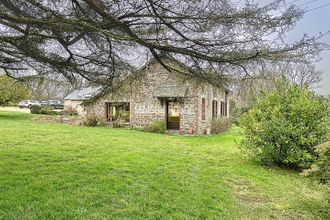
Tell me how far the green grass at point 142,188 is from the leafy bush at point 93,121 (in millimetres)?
Result: 13834

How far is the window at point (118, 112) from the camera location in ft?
86.1

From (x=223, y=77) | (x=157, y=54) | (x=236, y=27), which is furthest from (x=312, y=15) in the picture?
(x=157, y=54)

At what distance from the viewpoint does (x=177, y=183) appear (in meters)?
8.42

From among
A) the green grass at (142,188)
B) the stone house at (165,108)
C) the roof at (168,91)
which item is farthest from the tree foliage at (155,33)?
the roof at (168,91)

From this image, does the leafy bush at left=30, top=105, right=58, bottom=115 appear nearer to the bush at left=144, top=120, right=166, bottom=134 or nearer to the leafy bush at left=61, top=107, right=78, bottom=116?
the leafy bush at left=61, top=107, right=78, bottom=116

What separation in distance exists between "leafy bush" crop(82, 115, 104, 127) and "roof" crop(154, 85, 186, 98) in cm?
511

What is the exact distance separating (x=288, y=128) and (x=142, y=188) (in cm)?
630

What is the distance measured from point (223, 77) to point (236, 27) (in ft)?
5.15

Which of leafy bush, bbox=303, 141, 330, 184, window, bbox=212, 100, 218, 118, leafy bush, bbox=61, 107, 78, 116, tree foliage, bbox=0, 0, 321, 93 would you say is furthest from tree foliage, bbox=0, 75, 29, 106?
leafy bush, bbox=303, 141, 330, 184

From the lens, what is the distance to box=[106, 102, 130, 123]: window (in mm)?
26242

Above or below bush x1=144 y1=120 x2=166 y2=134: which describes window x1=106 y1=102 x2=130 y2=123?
above

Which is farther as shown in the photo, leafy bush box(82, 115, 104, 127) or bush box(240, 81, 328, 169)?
leafy bush box(82, 115, 104, 127)

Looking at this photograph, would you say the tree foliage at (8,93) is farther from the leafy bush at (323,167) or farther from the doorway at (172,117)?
the leafy bush at (323,167)

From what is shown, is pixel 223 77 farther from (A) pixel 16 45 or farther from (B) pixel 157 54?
(A) pixel 16 45
